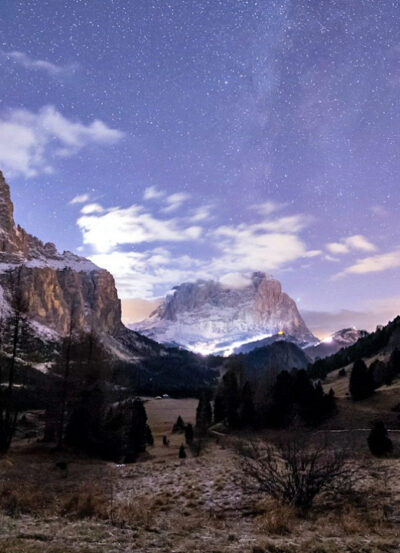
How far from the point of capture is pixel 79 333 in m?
47.9

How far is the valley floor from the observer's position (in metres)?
11.0

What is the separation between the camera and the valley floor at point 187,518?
36.0 feet

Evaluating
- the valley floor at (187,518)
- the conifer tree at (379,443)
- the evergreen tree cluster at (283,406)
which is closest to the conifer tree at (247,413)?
the evergreen tree cluster at (283,406)

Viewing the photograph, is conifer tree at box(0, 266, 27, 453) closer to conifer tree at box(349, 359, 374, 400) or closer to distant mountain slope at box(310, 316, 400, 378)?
conifer tree at box(349, 359, 374, 400)

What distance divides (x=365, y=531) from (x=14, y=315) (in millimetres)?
31373

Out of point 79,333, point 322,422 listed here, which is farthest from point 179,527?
point 322,422

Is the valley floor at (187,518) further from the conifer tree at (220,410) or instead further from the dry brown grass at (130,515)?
the conifer tree at (220,410)

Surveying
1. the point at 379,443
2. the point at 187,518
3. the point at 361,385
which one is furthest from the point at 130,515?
the point at 361,385

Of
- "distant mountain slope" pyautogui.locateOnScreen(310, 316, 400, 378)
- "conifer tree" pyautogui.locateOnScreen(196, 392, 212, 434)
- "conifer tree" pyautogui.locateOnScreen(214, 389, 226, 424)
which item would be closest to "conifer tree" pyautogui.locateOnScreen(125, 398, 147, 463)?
"conifer tree" pyautogui.locateOnScreen(196, 392, 212, 434)

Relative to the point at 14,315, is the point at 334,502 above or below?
below

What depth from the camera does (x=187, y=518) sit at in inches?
631

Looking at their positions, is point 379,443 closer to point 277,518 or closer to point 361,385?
point 277,518

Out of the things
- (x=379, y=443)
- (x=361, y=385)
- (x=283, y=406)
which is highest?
(x=361, y=385)

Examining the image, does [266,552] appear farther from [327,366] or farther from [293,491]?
[327,366]
